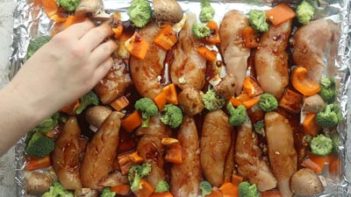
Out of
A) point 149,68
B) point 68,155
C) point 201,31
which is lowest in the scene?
point 68,155

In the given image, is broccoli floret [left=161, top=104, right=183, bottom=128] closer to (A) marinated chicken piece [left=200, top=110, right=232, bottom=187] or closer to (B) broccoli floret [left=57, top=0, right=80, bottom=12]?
(A) marinated chicken piece [left=200, top=110, right=232, bottom=187]

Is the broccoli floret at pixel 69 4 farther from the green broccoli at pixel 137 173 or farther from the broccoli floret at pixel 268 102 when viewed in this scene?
the broccoli floret at pixel 268 102

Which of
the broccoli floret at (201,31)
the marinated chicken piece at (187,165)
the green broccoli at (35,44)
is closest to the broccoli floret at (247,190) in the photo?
the marinated chicken piece at (187,165)

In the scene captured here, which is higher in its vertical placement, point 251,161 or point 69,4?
point 69,4

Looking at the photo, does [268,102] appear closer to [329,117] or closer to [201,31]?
[329,117]

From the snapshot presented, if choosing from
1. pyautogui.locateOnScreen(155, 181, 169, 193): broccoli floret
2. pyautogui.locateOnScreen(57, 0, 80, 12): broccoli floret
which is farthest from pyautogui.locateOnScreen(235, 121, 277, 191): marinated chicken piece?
pyautogui.locateOnScreen(57, 0, 80, 12): broccoli floret

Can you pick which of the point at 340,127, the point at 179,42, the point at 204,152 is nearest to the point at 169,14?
the point at 179,42

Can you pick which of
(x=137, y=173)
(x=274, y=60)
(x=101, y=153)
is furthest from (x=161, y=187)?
(x=274, y=60)
